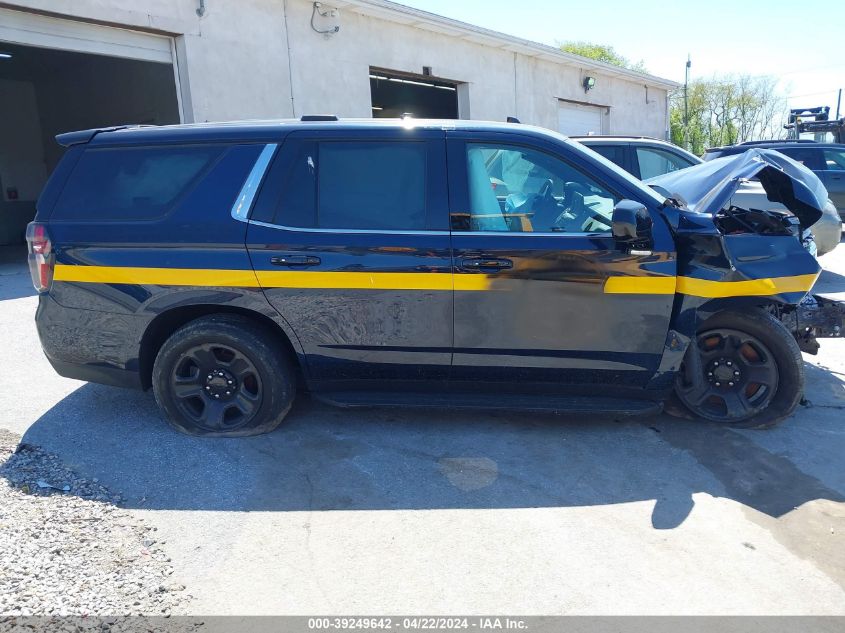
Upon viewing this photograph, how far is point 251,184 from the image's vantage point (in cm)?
387

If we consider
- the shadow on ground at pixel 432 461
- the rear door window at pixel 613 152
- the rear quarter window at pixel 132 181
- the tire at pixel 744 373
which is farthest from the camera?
the rear door window at pixel 613 152

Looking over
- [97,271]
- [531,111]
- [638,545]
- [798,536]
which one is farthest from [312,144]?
[531,111]

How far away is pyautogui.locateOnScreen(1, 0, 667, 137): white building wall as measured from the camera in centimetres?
958

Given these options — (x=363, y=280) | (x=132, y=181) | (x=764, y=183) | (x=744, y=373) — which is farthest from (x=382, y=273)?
(x=764, y=183)

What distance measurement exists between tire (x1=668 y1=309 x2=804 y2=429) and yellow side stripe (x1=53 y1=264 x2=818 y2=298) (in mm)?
252

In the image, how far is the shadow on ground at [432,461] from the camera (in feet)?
11.1

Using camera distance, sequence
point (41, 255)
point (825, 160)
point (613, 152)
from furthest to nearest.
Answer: point (825, 160)
point (613, 152)
point (41, 255)

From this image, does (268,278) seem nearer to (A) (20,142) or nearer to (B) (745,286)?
(B) (745,286)

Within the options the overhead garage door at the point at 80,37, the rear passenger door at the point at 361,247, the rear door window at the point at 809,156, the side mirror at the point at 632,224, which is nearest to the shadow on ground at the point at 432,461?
the rear passenger door at the point at 361,247

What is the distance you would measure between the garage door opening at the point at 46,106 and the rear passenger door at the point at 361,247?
11.1m

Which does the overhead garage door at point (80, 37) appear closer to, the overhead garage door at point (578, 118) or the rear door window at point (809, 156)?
the rear door window at point (809, 156)

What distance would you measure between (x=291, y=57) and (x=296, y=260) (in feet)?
28.1

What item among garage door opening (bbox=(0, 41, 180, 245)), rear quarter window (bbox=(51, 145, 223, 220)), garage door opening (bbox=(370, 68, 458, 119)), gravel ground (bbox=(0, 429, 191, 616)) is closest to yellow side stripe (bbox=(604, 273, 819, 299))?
rear quarter window (bbox=(51, 145, 223, 220))

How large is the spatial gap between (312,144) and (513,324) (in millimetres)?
1650
